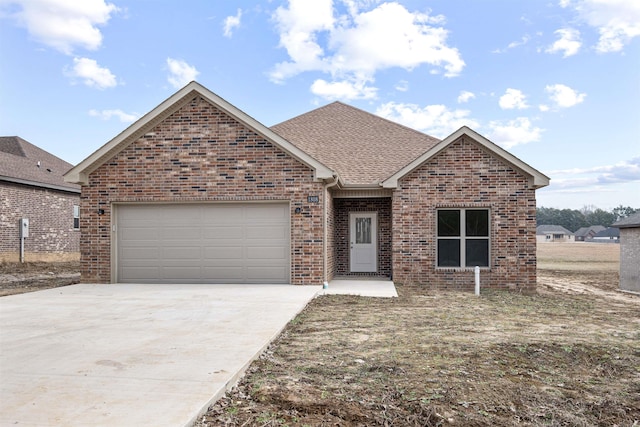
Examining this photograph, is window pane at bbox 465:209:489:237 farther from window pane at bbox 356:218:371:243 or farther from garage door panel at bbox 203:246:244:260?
garage door panel at bbox 203:246:244:260

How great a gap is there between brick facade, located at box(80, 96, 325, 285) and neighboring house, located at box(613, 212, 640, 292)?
10.2m

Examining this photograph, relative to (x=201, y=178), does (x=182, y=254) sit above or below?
below

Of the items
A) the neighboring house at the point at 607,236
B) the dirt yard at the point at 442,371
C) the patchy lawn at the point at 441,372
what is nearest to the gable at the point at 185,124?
the dirt yard at the point at 442,371

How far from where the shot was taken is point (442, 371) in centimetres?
519

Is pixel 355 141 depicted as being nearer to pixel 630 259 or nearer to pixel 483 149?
pixel 483 149

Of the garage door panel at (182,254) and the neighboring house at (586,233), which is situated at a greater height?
the garage door panel at (182,254)

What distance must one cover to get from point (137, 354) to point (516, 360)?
4.53 meters

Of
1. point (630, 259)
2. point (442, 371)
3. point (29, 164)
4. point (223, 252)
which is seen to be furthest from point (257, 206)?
point (29, 164)

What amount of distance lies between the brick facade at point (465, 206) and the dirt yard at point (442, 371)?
11.9 ft

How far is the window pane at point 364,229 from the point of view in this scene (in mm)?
15500

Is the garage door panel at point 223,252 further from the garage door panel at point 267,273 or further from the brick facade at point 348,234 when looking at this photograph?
the brick facade at point 348,234

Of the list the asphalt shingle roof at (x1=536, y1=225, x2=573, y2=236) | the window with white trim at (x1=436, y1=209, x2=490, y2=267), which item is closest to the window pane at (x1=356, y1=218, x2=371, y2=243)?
the window with white trim at (x1=436, y1=209, x2=490, y2=267)

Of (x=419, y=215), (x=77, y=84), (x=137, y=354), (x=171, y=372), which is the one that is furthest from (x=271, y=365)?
(x=77, y=84)

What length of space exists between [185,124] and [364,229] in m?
6.44
